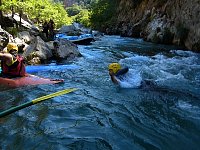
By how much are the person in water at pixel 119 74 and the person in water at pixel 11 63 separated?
257 cm

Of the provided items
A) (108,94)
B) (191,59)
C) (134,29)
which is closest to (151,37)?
(134,29)

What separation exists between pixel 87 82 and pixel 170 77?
2.76m

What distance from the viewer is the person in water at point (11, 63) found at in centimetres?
806

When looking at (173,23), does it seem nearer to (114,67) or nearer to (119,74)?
(119,74)

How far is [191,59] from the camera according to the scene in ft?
45.4

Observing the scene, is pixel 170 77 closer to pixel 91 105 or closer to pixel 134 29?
pixel 91 105

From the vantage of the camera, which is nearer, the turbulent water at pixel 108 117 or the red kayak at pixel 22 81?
the turbulent water at pixel 108 117

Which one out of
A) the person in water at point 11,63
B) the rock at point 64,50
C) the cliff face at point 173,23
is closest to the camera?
the person in water at point 11,63

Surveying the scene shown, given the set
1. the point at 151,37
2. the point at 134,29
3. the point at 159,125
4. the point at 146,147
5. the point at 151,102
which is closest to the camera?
the point at 146,147

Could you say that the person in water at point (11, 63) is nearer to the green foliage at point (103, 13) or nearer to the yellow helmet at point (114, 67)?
the yellow helmet at point (114, 67)

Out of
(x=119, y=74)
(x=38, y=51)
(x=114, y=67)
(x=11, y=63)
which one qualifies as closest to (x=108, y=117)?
(x=114, y=67)

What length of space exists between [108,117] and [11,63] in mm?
3473

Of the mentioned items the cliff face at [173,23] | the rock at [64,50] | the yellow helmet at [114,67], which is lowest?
the rock at [64,50]

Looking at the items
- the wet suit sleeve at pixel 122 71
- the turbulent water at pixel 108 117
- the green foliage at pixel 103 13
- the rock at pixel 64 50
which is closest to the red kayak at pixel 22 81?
the turbulent water at pixel 108 117
